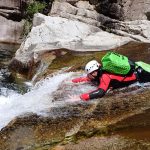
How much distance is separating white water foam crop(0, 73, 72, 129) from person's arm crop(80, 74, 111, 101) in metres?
0.79

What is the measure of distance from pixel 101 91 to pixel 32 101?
1.75 meters

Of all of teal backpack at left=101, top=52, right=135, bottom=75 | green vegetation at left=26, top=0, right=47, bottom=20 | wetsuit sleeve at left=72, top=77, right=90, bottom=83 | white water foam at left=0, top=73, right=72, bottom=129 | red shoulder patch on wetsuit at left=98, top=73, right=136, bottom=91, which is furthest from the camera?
green vegetation at left=26, top=0, right=47, bottom=20

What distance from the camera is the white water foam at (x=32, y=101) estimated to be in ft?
28.6

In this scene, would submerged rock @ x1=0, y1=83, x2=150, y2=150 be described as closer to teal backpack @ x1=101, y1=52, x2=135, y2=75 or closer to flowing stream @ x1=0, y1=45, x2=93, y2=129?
flowing stream @ x1=0, y1=45, x2=93, y2=129

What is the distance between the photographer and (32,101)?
9641 mm

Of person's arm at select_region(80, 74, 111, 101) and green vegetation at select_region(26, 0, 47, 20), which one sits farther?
green vegetation at select_region(26, 0, 47, 20)

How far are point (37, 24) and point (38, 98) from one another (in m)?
7.86

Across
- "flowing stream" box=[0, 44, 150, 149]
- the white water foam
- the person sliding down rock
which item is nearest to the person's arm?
the person sliding down rock

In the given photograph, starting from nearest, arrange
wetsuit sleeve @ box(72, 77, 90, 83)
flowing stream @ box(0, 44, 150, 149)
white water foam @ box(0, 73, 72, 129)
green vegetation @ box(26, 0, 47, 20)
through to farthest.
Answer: flowing stream @ box(0, 44, 150, 149), white water foam @ box(0, 73, 72, 129), wetsuit sleeve @ box(72, 77, 90, 83), green vegetation @ box(26, 0, 47, 20)

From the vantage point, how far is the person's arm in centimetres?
879

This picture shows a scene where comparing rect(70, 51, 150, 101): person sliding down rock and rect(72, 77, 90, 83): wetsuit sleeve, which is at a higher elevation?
rect(70, 51, 150, 101): person sliding down rock

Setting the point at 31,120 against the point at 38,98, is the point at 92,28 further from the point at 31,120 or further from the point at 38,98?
the point at 31,120

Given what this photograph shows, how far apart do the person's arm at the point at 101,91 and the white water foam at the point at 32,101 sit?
0.79 m

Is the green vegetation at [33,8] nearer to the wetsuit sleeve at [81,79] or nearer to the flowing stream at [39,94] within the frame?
the flowing stream at [39,94]
